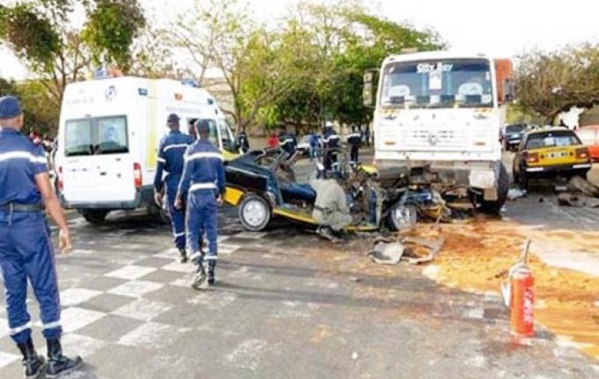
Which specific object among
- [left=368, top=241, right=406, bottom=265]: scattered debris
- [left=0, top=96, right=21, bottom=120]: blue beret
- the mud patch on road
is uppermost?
[left=0, top=96, right=21, bottom=120]: blue beret

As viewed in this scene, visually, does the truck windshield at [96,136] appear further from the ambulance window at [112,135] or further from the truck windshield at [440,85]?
the truck windshield at [440,85]

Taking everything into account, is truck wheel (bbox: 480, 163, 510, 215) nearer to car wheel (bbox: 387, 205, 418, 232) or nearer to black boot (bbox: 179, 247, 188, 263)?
car wheel (bbox: 387, 205, 418, 232)

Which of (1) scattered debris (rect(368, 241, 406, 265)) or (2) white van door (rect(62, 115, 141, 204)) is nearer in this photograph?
(1) scattered debris (rect(368, 241, 406, 265))

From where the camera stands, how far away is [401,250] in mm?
7707

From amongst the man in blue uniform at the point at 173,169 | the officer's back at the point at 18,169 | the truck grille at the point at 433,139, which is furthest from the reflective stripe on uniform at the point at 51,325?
the truck grille at the point at 433,139

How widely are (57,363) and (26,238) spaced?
3.18ft

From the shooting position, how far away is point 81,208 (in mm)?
10102

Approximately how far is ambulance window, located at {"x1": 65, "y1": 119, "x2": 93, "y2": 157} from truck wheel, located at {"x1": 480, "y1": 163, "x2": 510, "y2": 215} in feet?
24.5

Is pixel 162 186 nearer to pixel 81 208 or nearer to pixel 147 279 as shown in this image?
pixel 147 279

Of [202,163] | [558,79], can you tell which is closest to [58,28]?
[202,163]

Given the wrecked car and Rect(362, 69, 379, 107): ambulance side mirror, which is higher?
Rect(362, 69, 379, 107): ambulance side mirror

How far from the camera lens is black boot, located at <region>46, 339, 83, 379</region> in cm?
417

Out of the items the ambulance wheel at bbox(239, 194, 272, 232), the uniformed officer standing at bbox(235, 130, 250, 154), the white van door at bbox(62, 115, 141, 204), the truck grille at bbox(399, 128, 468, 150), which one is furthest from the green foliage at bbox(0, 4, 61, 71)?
the truck grille at bbox(399, 128, 468, 150)

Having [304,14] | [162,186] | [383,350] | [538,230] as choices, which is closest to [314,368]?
[383,350]
